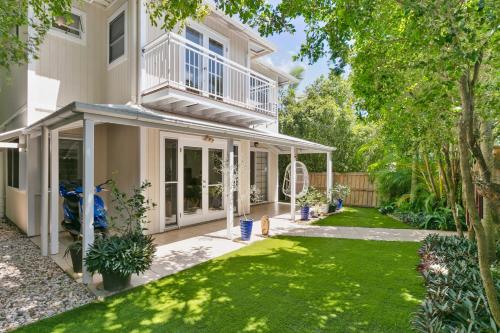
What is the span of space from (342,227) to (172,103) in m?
7.00

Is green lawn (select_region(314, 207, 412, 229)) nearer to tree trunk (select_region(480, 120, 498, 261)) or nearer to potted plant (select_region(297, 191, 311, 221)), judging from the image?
potted plant (select_region(297, 191, 311, 221))

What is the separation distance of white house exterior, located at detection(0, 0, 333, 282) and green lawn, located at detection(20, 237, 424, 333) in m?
2.68

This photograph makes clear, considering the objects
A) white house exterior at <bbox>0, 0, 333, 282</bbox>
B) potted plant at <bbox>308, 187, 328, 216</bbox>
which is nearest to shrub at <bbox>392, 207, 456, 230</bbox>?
potted plant at <bbox>308, 187, 328, 216</bbox>

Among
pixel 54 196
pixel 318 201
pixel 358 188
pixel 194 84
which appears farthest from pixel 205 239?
pixel 358 188

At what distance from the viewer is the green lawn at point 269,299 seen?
12.4ft

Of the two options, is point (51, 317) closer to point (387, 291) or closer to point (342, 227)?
point (387, 291)

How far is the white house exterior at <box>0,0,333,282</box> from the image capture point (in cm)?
788

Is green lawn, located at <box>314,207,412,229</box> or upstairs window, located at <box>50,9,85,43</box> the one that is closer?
upstairs window, located at <box>50,9,85,43</box>

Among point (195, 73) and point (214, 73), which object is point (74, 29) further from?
point (214, 73)

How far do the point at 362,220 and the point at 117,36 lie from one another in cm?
1093

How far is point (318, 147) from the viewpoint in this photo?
12.3 metres

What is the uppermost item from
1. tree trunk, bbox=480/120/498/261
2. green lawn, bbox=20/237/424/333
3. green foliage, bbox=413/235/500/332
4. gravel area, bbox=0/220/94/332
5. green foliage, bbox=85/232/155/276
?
tree trunk, bbox=480/120/498/261

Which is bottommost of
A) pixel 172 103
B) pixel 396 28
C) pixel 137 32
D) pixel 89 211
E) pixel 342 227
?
pixel 342 227

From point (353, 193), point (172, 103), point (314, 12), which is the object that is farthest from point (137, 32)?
point (353, 193)
